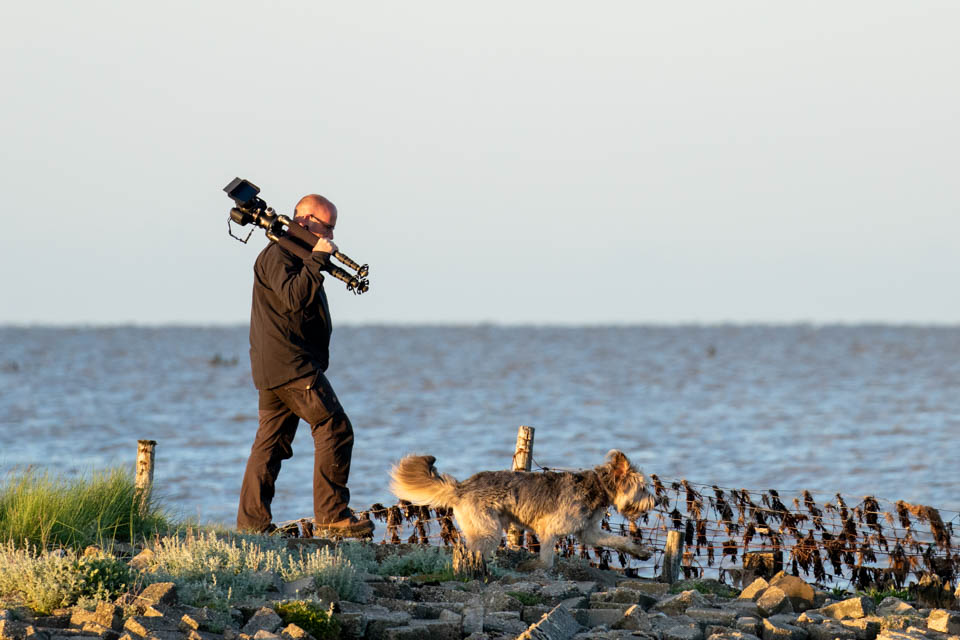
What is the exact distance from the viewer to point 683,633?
7.27m

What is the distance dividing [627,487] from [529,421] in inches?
886

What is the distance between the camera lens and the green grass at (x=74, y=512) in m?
8.76

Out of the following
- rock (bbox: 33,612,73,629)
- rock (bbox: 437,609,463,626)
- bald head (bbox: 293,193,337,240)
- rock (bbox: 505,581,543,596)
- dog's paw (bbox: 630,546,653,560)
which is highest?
bald head (bbox: 293,193,337,240)

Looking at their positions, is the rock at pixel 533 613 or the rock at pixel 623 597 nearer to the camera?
the rock at pixel 533 613

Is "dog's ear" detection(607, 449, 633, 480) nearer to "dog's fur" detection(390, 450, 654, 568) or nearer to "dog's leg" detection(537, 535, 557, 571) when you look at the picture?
"dog's fur" detection(390, 450, 654, 568)

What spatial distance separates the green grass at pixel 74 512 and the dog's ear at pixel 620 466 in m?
3.50

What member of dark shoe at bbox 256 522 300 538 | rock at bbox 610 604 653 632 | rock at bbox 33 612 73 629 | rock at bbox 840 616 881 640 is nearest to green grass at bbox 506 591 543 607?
rock at bbox 610 604 653 632

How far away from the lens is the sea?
797 inches

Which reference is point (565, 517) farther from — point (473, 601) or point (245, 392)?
point (245, 392)

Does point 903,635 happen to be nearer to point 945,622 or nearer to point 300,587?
point 945,622

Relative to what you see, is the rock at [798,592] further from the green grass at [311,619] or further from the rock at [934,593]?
the green grass at [311,619]

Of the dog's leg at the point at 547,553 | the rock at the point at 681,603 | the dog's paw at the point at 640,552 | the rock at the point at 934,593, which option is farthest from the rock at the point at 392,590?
the rock at the point at 934,593

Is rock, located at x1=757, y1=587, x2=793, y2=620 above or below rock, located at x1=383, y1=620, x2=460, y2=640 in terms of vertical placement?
above

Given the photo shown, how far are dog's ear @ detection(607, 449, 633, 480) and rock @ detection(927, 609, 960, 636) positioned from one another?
2296 mm
